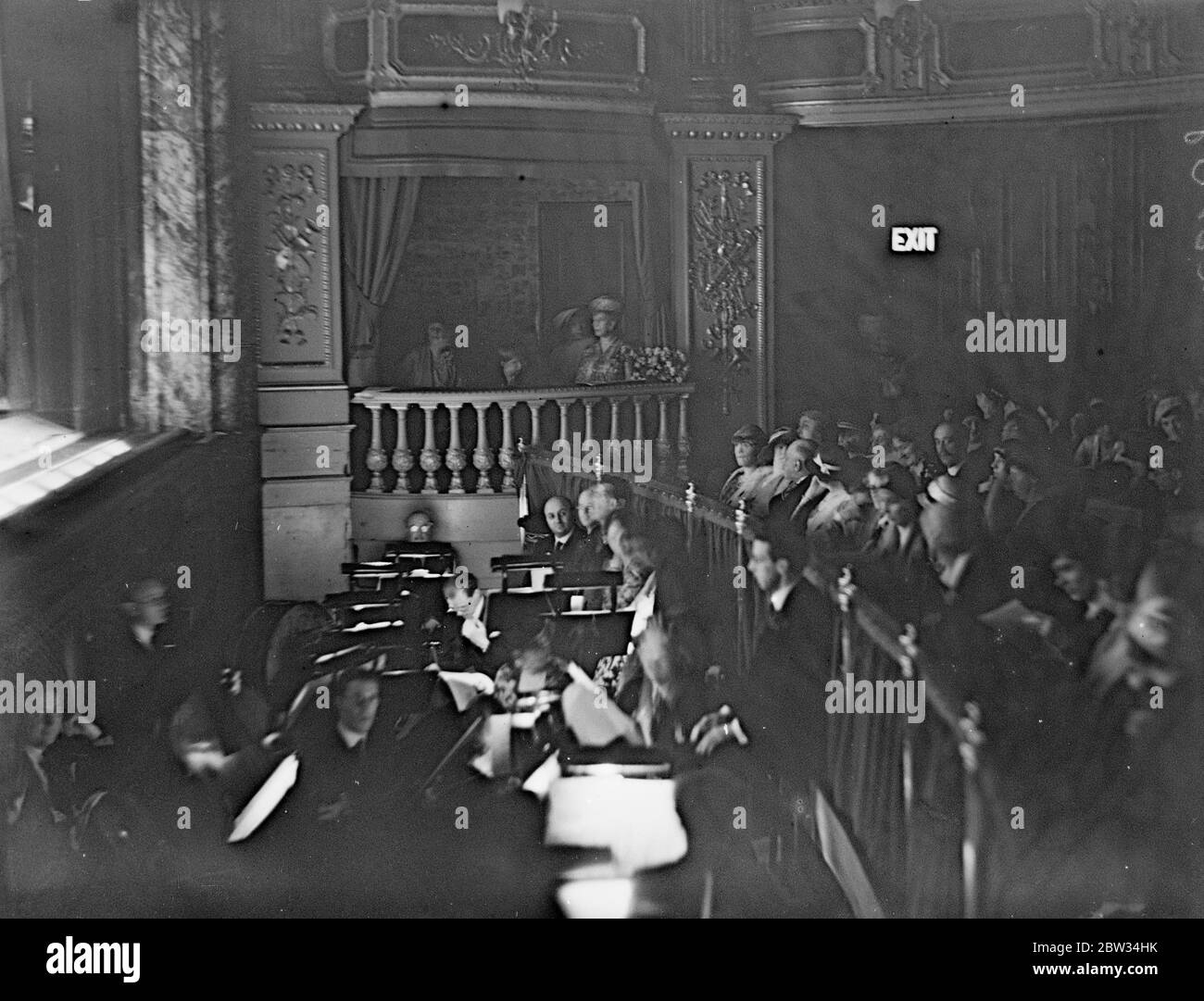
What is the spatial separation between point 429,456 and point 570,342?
421 millimetres

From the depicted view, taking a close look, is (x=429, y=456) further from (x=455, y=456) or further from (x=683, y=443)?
(x=683, y=443)

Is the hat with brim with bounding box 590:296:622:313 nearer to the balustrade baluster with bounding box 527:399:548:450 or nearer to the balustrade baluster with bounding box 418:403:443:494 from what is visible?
the balustrade baluster with bounding box 527:399:548:450

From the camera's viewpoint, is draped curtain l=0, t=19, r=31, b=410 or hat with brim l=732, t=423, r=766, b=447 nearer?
draped curtain l=0, t=19, r=31, b=410

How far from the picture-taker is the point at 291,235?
372 centimetres

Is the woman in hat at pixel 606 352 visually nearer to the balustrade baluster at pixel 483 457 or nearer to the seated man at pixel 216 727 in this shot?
the balustrade baluster at pixel 483 457

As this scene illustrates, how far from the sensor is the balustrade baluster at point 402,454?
373 centimetres

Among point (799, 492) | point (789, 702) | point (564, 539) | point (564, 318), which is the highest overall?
point (564, 318)

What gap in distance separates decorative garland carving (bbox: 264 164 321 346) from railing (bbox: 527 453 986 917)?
2.33 feet

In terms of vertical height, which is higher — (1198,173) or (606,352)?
(1198,173)

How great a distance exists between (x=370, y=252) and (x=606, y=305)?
561 millimetres

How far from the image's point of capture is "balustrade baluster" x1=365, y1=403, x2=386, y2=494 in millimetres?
3730

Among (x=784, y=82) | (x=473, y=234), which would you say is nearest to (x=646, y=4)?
(x=784, y=82)

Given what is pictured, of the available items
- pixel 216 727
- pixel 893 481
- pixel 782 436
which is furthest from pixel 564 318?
pixel 216 727

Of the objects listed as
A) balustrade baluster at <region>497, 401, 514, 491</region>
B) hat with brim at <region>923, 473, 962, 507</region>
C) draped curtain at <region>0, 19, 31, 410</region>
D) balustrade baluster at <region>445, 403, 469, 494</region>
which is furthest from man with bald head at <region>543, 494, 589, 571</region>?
draped curtain at <region>0, 19, 31, 410</region>
